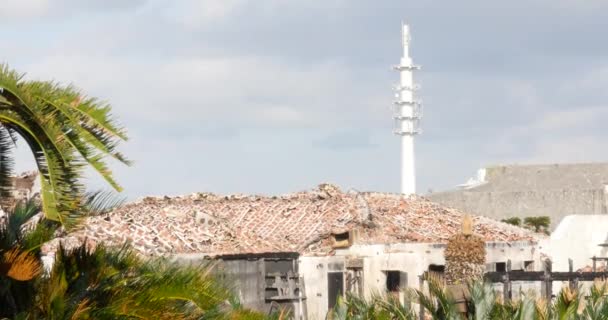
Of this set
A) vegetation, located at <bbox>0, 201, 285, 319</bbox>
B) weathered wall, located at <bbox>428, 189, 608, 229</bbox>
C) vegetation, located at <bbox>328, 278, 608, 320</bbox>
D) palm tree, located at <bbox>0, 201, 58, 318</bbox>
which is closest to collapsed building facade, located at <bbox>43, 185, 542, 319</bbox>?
vegetation, located at <bbox>328, 278, 608, 320</bbox>

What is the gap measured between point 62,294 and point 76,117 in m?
1.61

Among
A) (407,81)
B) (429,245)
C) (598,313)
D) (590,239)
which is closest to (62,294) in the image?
(598,313)

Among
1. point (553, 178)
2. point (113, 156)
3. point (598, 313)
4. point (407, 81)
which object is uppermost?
point (407, 81)

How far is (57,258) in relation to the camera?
11711mm

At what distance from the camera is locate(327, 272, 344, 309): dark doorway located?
101 ft

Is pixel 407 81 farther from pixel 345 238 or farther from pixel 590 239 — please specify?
pixel 345 238

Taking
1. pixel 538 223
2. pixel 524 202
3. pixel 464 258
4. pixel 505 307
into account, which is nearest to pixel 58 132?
pixel 505 307

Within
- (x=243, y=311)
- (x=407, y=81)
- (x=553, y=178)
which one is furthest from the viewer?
(x=407, y=81)

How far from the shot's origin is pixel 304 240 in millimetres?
32250

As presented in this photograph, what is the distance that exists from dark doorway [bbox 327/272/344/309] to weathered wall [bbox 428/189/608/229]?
3384cm

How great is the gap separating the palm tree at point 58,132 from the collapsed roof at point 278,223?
1698 cm

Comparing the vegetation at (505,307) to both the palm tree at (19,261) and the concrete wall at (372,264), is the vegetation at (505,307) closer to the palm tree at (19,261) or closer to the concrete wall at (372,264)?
the palm tree at (19,261)

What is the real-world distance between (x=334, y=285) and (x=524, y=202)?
38.0 metres

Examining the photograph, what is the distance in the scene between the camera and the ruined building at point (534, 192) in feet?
214
